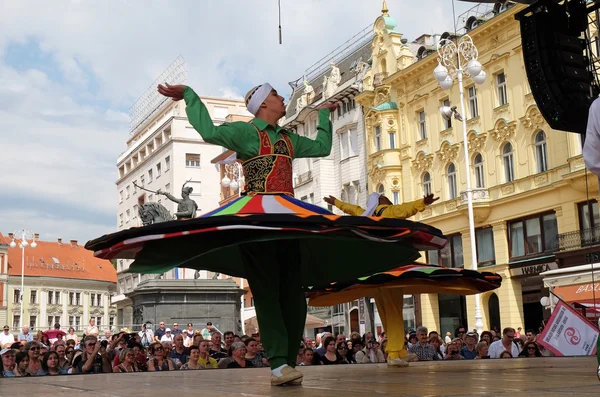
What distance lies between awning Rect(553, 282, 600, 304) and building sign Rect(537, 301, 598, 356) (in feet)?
44.4

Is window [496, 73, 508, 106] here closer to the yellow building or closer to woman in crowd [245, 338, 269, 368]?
the yellow building

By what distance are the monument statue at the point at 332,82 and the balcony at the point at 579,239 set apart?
22.4 metres

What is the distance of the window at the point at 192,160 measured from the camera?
3061 inches

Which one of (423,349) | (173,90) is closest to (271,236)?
(173,90)

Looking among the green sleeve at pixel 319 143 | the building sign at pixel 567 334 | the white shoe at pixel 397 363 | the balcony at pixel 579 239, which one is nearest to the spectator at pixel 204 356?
the white shoe at pixel 397 363

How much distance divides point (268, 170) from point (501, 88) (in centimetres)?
3177

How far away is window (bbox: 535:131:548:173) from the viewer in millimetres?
33969

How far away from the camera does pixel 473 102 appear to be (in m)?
38.3

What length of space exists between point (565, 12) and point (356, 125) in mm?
35476

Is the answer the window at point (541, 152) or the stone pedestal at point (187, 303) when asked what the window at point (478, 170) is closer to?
the window at point (541, 152)

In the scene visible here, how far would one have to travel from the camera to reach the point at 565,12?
11844 millimetres

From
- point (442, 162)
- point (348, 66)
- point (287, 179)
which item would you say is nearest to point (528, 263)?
point (442, 162)

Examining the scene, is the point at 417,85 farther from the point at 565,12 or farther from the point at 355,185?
the point at 565,12

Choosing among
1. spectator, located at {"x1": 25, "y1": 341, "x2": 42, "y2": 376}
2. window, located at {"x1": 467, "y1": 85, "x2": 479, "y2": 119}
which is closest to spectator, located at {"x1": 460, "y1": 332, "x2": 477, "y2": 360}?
spectator, located at {"x1": 25, "y1": 341, "x2": 42, "y2": 376}
